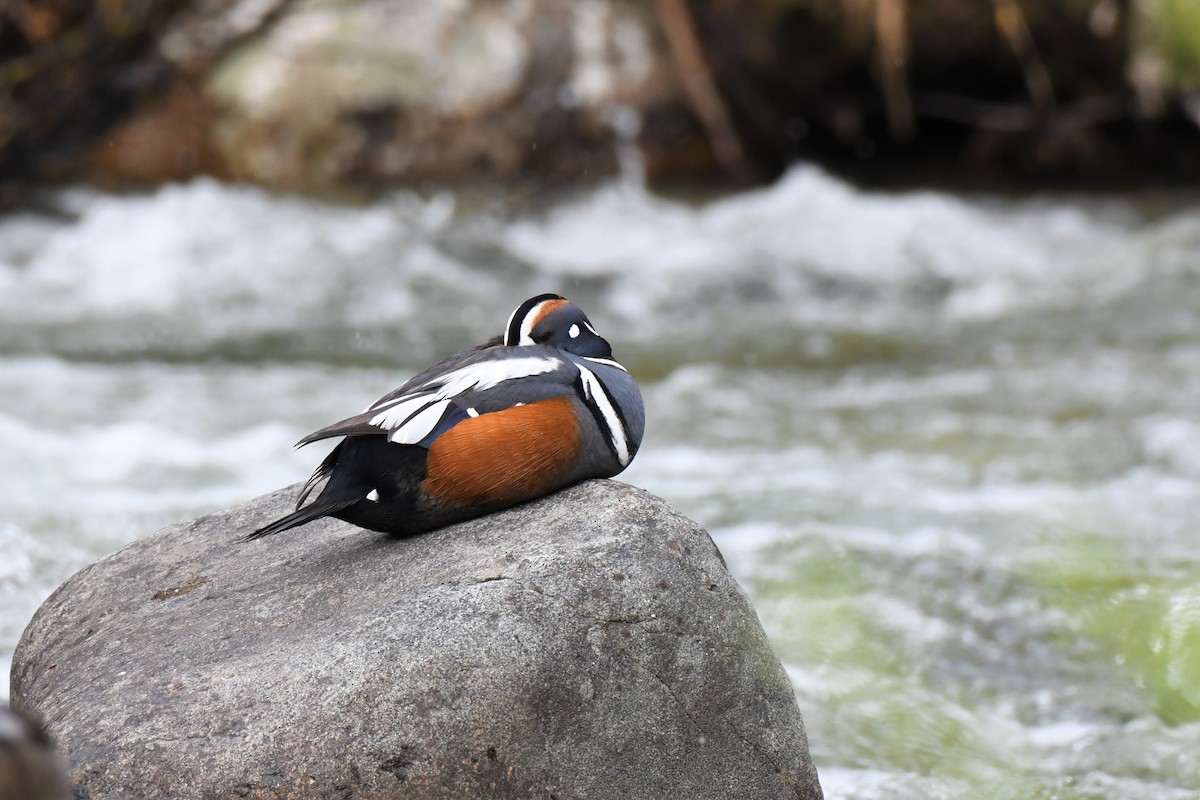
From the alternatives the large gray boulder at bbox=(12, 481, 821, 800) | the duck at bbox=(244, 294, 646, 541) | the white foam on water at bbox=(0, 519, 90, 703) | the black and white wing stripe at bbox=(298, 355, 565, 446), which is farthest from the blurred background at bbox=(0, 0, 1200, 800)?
the black and white wing stripe at bbox=(298, 355, 565, 446)

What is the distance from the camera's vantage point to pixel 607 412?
3.19 m

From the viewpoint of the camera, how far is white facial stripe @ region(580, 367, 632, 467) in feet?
10.4

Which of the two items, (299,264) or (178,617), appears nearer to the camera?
(178,617)

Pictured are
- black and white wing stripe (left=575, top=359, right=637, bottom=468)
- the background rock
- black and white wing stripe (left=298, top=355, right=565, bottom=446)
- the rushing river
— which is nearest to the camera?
black and white wing stripe (left=298, top=355, right=565, bottom=446)

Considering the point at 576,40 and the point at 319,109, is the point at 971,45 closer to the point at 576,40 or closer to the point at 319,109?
the point at 576,40

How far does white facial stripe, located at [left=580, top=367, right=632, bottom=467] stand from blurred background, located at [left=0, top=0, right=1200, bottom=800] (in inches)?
64.6

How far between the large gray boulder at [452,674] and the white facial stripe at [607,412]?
0.32ft

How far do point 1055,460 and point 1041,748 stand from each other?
248 centimetres

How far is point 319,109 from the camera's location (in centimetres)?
952

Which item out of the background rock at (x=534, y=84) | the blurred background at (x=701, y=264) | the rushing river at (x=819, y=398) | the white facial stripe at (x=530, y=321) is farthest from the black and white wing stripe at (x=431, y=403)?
the background rock at (x=534, y=84)

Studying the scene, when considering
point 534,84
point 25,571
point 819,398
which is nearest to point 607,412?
point 25,571

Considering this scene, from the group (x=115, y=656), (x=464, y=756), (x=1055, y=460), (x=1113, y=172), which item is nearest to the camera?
(x=464, y=756)

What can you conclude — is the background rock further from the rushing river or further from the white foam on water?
the white foam on water

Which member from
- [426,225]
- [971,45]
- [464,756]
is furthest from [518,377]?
[971,45]
